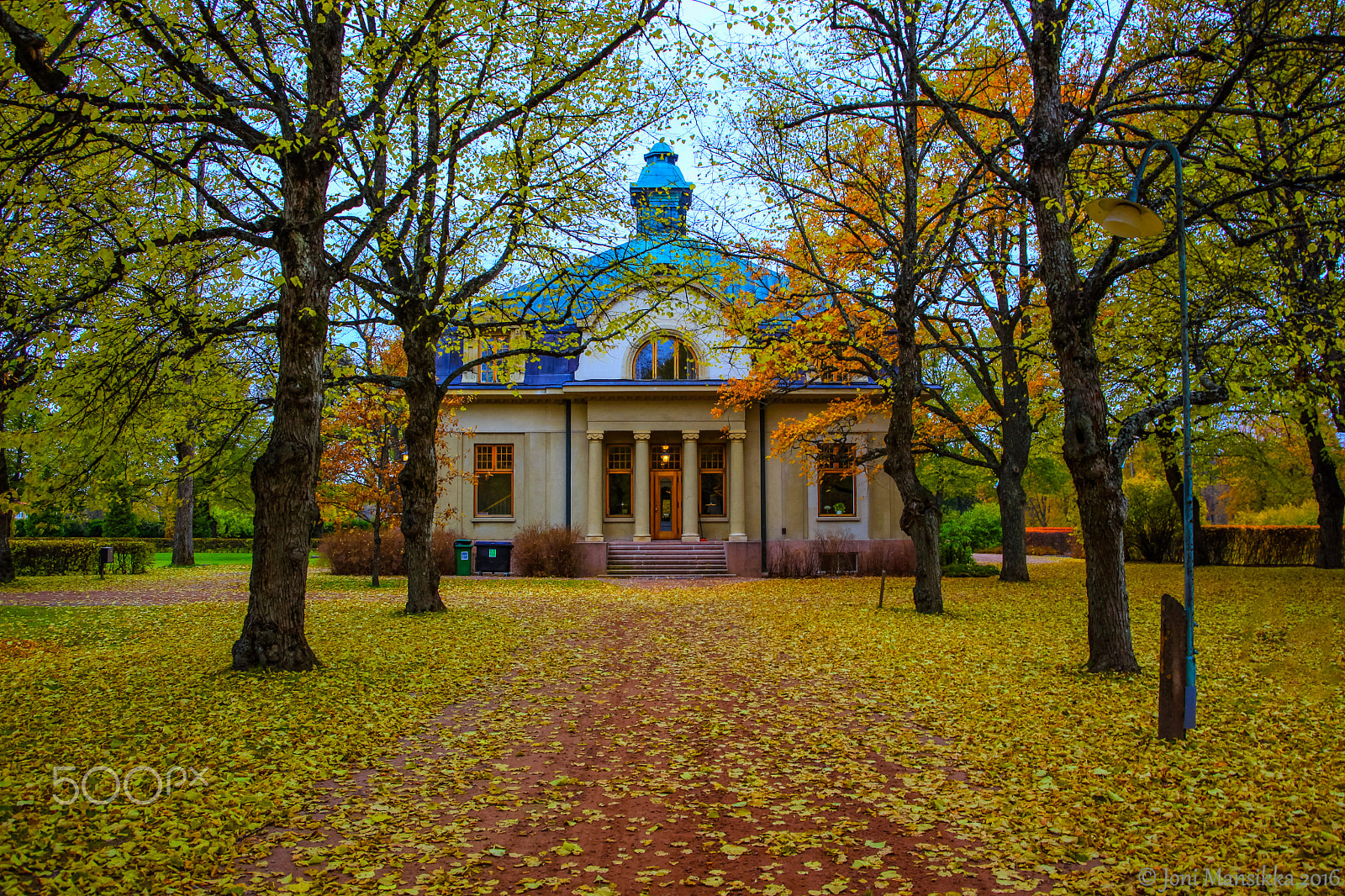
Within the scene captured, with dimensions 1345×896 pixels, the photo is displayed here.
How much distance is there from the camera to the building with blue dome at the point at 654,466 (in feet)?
89.0

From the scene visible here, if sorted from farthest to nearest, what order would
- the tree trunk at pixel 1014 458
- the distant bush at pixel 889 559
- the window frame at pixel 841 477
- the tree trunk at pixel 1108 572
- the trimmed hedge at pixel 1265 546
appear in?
the trimmed hedge at pixel 1265 546 → the window frame at pixel 841 477 → the distant bush at pixel 889 559 → the tree trunk at pixel 1014 458 → the tree trunk at pixel 1108 572

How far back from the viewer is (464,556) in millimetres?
25516

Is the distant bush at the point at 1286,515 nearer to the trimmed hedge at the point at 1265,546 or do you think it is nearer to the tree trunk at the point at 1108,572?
the trimmed hedge at the point at 1265,546

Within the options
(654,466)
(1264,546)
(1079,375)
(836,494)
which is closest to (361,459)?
(654,466)

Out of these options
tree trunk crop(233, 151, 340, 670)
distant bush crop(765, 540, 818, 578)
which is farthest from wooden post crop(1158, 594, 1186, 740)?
distant bush crop(765, 540, 818, 578)

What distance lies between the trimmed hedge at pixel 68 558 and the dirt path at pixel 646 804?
21420mm

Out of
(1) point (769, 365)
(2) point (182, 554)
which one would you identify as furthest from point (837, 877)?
(2) point (182, 554)

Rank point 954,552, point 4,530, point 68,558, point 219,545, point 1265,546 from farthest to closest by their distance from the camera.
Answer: point 219,545 → point 1265,546 → point 954,552 → point 68,558 → point 4,530

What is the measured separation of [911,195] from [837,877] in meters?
13.1

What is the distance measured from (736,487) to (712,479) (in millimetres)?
1876

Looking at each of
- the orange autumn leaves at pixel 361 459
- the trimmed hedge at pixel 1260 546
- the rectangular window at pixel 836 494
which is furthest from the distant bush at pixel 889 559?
the orange autumn leaves at pixel 361 459

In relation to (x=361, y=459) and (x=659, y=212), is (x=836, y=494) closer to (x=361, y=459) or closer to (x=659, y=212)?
(x=361, y=459)

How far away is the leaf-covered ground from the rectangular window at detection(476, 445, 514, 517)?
17471 millimetres

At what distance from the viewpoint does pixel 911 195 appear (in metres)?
14.7
